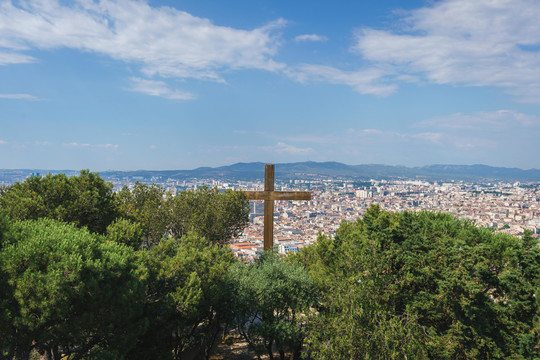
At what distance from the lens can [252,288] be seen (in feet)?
A: 27.5

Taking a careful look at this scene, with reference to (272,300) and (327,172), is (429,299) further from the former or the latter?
(327,172)

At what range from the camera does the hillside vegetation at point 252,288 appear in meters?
5.75

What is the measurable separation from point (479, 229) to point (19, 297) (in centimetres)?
1076

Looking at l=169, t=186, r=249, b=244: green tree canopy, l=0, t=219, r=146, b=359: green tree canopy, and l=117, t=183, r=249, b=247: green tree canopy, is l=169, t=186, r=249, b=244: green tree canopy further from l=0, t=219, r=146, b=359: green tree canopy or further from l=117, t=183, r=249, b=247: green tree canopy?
l=0, t=219, r=146, b=359: green tree canopy

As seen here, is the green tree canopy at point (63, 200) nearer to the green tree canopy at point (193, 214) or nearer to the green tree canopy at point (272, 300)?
the green tree canopy at point (193, 214)

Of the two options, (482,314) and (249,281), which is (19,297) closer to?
(249,281)

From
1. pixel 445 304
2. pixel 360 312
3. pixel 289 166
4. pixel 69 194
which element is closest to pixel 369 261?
pixel 360 312

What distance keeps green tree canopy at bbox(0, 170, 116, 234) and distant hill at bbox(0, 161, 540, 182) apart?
782 inches

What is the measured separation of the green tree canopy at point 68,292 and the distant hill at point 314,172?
24.1 m

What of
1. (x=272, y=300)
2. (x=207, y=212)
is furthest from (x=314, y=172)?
(x=272, y=300)

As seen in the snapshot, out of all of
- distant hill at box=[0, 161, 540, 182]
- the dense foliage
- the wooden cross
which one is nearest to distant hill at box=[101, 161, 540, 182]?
distant hill at box=[0, 161, 540, 182]

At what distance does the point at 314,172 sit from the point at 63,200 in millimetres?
65365

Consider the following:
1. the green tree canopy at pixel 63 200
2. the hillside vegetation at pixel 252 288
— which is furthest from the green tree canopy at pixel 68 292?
the green tree canopy at pixel 63 200

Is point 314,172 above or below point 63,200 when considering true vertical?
above
